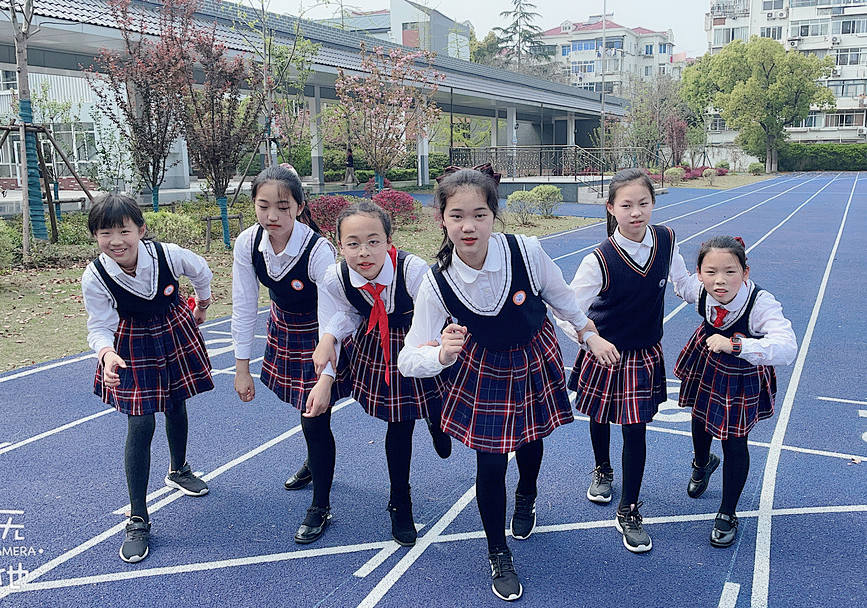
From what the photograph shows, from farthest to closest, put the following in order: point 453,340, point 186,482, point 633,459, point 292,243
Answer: point 186,482
point 292,243
point 633,459
point 453,340

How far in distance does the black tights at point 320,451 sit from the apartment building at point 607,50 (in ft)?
211

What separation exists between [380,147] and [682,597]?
14796 mm

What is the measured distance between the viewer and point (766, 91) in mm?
44625

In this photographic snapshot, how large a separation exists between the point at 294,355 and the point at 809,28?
65334mm

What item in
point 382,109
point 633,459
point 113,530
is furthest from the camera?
point 382,109

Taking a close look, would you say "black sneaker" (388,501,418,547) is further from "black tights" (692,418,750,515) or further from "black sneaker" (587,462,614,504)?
"black tights" (692,418,750,515)

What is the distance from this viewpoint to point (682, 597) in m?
2.55

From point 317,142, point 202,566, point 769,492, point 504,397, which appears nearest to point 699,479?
point 769,492

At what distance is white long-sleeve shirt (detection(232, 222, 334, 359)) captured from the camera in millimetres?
2973

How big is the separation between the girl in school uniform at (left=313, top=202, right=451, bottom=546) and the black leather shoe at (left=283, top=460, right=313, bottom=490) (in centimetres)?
76

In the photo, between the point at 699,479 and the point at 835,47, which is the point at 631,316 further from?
the point at 835,47

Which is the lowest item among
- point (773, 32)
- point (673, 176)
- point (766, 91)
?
point (673, 176)

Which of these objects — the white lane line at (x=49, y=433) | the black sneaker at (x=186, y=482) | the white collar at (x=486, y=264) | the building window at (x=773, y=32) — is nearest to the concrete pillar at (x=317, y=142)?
the white lane line at (x=49, y=433)

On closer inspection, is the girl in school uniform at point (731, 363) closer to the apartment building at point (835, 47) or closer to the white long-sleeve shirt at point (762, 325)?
the white long-sleeve shirt at point (762, 325)
